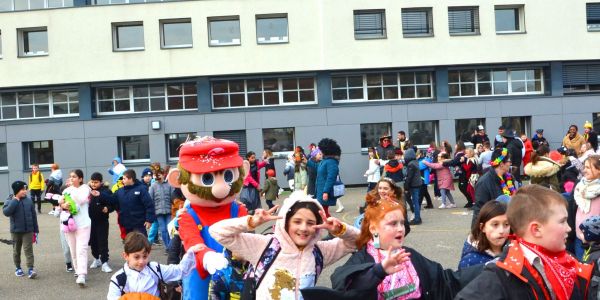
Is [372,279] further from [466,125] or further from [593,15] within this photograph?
[593,15]

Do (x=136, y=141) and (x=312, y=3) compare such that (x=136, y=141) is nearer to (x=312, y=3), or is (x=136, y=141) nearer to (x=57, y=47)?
(x=57, y=47)

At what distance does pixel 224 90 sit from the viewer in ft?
84.0

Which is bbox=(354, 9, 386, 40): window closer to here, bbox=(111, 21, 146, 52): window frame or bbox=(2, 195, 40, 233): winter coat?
bbox=(111, 21, 146, 52): window frame

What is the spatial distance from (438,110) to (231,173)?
68.8 ft

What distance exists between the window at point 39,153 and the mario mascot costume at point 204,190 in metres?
22.1

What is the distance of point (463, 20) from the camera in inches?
1021

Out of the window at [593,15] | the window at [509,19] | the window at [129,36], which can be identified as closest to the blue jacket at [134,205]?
the window at [129,36]

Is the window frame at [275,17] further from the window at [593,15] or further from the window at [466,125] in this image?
the window at [593,15]

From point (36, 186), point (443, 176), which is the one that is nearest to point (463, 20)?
point (443, 176)

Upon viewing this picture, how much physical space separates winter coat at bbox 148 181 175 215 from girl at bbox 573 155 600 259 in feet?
24.6

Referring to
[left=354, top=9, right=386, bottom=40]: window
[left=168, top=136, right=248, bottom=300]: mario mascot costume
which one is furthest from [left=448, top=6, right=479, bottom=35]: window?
[left=168, top=136, right=248, bottom=300]: mario mascot costume

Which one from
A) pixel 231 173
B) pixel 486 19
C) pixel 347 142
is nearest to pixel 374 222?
pixel 231 173

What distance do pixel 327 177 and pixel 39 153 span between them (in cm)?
1793

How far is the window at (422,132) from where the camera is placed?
25.5 metres
